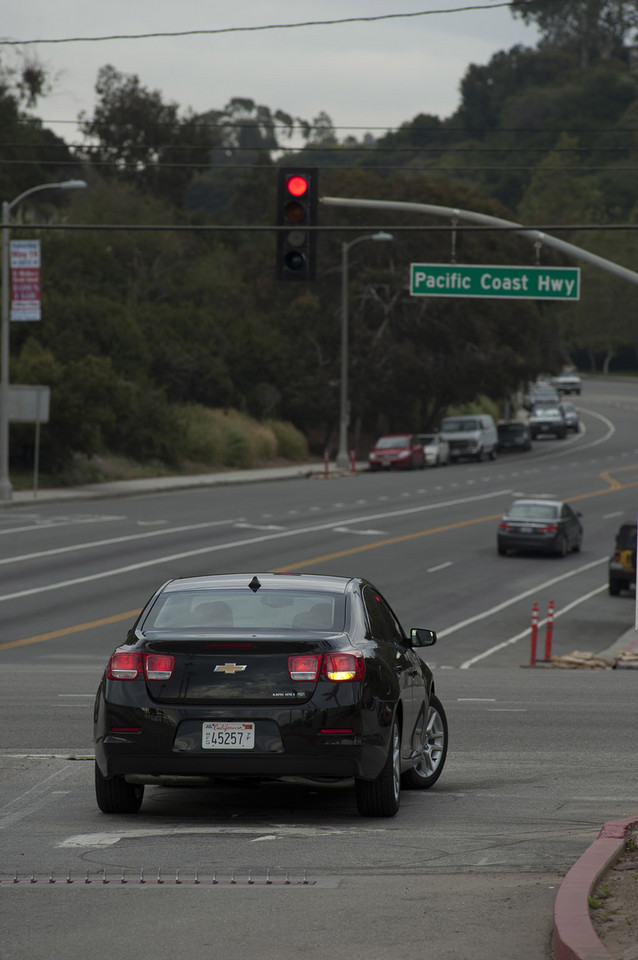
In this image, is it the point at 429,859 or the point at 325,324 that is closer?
the point at 429,859

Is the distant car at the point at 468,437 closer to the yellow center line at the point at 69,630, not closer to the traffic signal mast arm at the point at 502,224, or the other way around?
the yellow center line at the point at 69,630

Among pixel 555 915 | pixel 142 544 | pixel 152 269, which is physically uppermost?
pixel 152 269

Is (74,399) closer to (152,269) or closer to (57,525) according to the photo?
(57,525)

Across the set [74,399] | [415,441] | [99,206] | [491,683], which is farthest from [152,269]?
[491,683]

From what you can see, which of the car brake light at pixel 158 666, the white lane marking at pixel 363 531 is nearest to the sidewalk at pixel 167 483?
the white lane marking at pixel 363 531

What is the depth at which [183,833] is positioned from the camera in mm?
8234

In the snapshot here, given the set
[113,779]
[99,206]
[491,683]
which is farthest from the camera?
[99,206]

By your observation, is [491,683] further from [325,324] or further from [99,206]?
[99,206]

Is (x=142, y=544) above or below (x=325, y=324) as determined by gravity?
below

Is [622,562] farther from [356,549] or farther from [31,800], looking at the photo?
[31,800]

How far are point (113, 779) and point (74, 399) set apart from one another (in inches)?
1591

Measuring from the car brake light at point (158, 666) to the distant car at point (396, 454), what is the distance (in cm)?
5462

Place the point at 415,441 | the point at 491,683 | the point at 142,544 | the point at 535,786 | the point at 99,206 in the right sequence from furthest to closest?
the point at 99,206
the point at 415,441
the point at 142,544
the point at 491,683
the point at 535,786

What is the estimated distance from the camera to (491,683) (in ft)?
58.2
